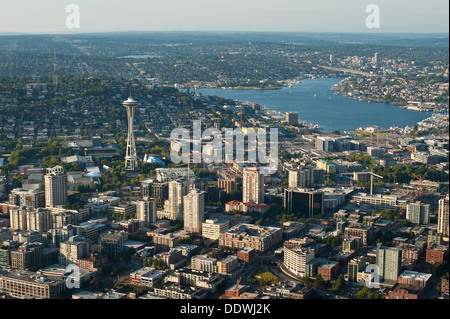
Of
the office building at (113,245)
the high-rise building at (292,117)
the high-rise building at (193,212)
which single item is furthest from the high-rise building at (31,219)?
the high-rise building at (292,117)

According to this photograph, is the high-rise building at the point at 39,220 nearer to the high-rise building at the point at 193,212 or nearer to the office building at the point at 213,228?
the high-rise building at the point at 193,212

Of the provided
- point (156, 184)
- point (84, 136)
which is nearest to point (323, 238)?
point (156, 184)

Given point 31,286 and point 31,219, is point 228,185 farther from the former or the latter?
point 31,286

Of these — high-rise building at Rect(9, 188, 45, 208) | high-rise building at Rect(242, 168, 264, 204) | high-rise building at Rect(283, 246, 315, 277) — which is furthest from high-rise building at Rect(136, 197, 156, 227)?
high-rise building at Rect(283, 246, 315, 277)

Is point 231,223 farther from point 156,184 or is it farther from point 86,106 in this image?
point 86,106

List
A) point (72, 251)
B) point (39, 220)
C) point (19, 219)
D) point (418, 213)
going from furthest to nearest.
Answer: point (418, 213), point (19, 219), point (39, 220), point (72, 251)

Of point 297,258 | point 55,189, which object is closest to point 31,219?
point 55,189

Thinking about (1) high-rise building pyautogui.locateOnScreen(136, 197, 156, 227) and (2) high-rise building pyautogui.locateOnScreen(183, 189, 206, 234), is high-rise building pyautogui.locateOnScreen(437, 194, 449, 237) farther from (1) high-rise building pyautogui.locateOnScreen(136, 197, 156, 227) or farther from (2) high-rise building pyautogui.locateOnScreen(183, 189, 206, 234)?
(1) high-rise building pyautogui.locateOnScreen(136, 197, 156, 227)
